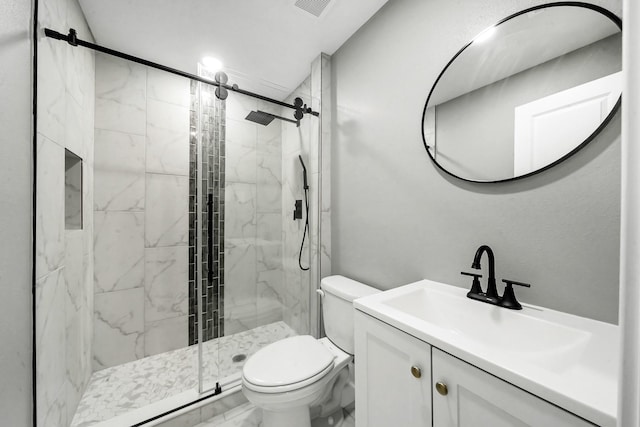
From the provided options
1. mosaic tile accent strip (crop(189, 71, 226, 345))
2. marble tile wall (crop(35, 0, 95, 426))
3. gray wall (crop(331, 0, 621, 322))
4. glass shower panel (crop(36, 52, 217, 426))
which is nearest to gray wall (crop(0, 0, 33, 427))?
marble tile wall (crop(35, 0, 95, 426))

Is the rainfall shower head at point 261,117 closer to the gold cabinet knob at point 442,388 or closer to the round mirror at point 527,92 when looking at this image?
the round mirror at point 527,92

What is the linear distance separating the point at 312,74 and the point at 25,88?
5.37ft

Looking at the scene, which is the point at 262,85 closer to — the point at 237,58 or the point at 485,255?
the point at 237,58

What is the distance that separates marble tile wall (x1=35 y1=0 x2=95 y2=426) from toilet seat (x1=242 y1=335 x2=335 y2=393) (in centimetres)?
84

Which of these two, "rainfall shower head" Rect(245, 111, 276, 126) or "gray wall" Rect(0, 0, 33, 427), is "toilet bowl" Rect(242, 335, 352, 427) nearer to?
"gray wall" Rect(0, 0, 33, 427)

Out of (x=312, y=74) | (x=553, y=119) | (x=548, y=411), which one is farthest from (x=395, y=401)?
(x=312, y=74)

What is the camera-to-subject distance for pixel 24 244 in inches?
34.3

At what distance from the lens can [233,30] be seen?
1640mm

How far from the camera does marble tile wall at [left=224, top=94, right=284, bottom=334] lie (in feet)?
5.15

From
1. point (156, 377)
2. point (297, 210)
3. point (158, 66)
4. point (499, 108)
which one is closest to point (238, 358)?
point (156, 377)

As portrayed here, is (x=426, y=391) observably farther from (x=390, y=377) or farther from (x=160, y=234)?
(x=160, y=234)

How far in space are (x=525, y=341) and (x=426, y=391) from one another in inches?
15.3

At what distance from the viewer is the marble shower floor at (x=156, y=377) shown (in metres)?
1.47

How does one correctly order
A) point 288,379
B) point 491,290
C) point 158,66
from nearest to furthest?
point 491,290, point 288,379, point 158,66
